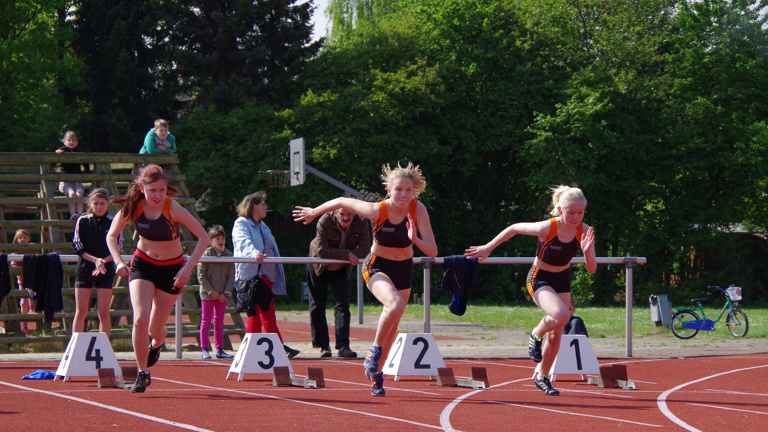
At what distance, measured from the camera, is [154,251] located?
8.07 m

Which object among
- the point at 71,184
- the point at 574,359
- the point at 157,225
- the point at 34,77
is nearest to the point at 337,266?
the point at 574,359

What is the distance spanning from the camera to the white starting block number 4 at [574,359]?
9742 millimetres

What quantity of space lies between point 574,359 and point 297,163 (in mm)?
19701

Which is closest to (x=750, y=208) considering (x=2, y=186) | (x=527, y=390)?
(x=2, y=186)

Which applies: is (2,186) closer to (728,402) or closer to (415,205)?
(415,205)

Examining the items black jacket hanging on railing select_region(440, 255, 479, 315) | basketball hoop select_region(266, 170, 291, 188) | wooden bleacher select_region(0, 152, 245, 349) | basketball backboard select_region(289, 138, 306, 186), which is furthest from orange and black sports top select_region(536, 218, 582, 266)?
basketball hoop select_region(266, 170, 291, 188)

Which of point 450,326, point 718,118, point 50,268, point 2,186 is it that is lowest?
point 450,326

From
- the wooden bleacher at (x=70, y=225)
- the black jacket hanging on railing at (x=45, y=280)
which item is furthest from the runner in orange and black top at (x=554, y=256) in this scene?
the wooden bleacher at (x=70, y=225)

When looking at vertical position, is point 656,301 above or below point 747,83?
below

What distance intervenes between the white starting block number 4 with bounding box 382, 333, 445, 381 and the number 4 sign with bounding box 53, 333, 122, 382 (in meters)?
2.76

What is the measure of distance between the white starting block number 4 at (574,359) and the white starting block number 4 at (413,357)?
4.07ft

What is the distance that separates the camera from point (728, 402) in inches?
338

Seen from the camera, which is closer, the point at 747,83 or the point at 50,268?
the point at 50,268

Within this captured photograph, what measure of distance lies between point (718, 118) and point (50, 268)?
96.4 ft
